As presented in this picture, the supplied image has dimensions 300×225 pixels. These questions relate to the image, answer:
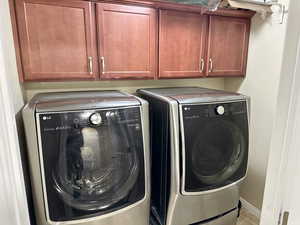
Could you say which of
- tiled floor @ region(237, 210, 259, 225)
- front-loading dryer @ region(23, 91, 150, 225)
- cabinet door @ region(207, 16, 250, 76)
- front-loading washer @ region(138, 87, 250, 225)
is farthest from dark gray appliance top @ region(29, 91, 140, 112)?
tiled floor @ region(237, 210, 259, 225)

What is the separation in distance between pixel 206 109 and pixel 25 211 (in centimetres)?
109

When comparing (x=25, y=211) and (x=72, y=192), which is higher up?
(x=25, y=211)

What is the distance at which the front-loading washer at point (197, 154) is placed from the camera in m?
1.30

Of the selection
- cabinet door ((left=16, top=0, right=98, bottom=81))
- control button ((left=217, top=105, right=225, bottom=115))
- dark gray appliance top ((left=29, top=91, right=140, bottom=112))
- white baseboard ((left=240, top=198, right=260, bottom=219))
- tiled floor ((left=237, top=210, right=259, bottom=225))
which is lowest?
tiled floor ((left=237, top=210, right=259, bottom=225))

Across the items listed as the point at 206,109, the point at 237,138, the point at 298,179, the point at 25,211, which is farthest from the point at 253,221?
the point at 25,211

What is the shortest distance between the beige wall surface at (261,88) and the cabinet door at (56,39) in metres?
1.47

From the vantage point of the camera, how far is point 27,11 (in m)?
1.25

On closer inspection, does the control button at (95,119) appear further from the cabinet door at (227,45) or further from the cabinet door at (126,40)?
the cabinet door at (227,45)

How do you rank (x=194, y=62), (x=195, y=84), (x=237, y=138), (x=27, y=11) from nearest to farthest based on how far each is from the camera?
(x=27, y=11) → (x=237, y=138) → (x=194, y=62) → (x=195, y=84)

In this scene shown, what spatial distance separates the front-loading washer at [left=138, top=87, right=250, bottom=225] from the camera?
1.30 m

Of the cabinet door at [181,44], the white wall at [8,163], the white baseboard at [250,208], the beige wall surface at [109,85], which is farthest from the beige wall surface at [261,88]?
the white wall at [8,163]

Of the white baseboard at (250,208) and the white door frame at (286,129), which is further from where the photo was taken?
the white baseboard at (250,208)

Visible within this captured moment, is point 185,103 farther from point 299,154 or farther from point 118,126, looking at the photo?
point 299,154

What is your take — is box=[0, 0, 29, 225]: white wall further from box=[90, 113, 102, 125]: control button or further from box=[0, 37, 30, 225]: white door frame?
box=[90, 113, 102, 125]: control button
